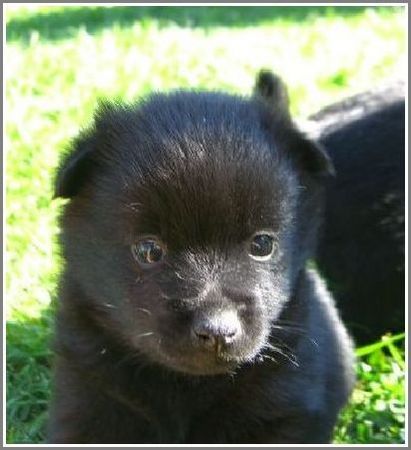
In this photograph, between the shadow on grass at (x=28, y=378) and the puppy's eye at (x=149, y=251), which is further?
the shadow on grass at (x=28, y=378)

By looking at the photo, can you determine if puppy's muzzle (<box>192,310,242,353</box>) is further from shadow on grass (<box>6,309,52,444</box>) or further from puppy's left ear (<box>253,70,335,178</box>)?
shadow on grass (<box>6,309,52,444</box>)

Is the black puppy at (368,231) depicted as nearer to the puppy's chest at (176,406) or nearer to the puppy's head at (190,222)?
the puppy's head at (190,222)

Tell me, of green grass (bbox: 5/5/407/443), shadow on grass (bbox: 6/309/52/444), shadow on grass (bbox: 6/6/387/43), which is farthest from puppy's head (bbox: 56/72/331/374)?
shadow on grass (bbox: 6/6/387/43)

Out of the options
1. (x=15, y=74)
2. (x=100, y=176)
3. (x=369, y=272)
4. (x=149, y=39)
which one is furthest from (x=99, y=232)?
(x=149, y=39)

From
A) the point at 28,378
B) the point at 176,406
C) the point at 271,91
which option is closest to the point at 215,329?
the point at 176,406

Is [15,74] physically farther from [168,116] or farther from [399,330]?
[168,116]

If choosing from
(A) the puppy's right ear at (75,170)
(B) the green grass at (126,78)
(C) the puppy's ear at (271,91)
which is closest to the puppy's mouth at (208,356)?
(A) the puppy's right ear at (75,170)
